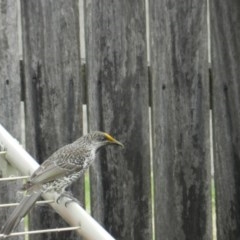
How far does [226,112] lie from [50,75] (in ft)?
3.82

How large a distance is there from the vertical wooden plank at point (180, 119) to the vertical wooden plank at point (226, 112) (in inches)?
2.7

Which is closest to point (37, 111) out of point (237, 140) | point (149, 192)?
point (149, 192)

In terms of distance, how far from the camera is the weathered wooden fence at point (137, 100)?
17.5 feet

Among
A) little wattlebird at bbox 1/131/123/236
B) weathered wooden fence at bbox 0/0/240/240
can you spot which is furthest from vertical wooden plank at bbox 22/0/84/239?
little wattlebird at bbox 1/131/123/236

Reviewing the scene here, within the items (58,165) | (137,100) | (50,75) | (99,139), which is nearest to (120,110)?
(137,100)

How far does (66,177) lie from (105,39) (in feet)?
2.98

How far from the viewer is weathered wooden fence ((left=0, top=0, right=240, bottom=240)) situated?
5320mm

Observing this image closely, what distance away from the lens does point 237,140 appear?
562 cm

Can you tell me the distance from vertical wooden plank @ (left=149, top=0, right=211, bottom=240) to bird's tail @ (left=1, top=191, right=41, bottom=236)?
134 centimetres

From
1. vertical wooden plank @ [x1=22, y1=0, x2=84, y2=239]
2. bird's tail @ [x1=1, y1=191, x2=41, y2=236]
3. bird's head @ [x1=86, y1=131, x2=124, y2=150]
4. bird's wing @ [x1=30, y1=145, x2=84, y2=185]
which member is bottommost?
bird's tail @ [x1=1, y1=191, x2=41, y2=236]

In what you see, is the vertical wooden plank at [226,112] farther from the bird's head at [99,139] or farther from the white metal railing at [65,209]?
the white metal railing at [65,209]

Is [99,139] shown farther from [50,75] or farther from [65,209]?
[65,209]

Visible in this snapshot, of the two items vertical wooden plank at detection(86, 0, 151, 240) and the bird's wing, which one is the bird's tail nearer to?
the bird's wing

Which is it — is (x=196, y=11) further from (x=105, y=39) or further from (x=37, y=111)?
(x=37, y=111)
